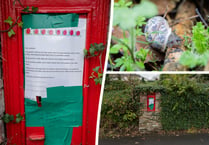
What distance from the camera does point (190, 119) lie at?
0.76 metres

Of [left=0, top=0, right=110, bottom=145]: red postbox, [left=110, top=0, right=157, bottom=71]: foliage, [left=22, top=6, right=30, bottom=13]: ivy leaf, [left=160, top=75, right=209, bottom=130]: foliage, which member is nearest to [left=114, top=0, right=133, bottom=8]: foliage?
[left=110, top=0, right=157, bottom=71]: foliage

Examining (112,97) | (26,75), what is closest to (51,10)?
(26,75)

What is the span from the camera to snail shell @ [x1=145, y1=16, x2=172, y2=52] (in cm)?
58

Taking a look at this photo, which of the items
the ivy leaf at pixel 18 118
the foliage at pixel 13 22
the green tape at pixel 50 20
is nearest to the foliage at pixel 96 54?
the green tape at pixel 50 20

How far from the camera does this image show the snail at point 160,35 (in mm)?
578

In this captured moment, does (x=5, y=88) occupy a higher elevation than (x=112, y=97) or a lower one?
lower

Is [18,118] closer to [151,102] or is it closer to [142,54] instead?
[151,102]

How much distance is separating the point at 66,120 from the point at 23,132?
305mm

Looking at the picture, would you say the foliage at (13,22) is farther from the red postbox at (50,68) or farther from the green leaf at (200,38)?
the green leaf at (200,38)

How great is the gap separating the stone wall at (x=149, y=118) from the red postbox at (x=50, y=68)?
0.92 meters

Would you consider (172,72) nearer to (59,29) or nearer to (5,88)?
(59,29)

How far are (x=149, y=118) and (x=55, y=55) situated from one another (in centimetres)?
96

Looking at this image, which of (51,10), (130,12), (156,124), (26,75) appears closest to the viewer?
(130,12)

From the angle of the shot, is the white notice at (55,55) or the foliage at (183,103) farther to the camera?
the white notice at (55,55)
